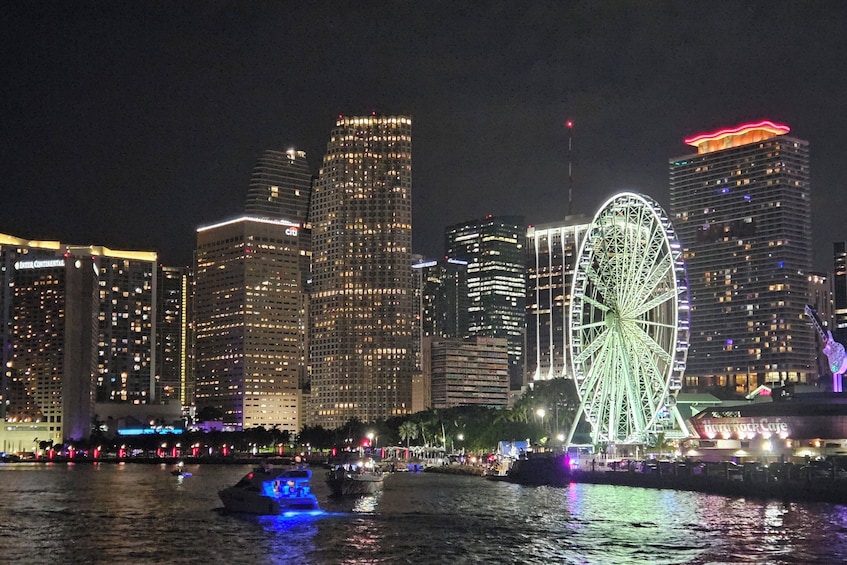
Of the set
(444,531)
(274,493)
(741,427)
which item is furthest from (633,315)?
(444,531)

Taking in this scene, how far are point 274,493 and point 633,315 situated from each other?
59.7 meters

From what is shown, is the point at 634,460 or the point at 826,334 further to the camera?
the point at 826,334

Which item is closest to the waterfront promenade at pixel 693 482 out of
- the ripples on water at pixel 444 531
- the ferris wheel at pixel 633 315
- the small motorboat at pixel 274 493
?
the ripples on water at pixel 444 531

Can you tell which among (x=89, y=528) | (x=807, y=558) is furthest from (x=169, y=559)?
(x=807, y=558)

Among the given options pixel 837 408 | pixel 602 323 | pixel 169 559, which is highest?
pixel 602 323

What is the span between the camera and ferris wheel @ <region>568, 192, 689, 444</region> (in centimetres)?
13075

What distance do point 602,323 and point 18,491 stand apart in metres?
70.9

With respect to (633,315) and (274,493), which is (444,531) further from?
(633,315)

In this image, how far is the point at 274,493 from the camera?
8788cm

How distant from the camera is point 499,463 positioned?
169 m

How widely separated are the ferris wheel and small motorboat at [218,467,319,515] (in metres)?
56.0

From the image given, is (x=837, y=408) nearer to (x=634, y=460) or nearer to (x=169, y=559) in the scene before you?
(x=634, y=460)

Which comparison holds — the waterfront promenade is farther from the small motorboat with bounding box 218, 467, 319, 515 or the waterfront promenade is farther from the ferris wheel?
the small motorboat with bounding box 218, 467, 319, 515

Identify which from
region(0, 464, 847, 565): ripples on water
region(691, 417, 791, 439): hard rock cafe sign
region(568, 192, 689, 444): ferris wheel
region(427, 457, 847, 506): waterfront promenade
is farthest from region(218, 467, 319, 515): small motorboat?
region(691, 417, 791, 439): hard rock cafe sign
